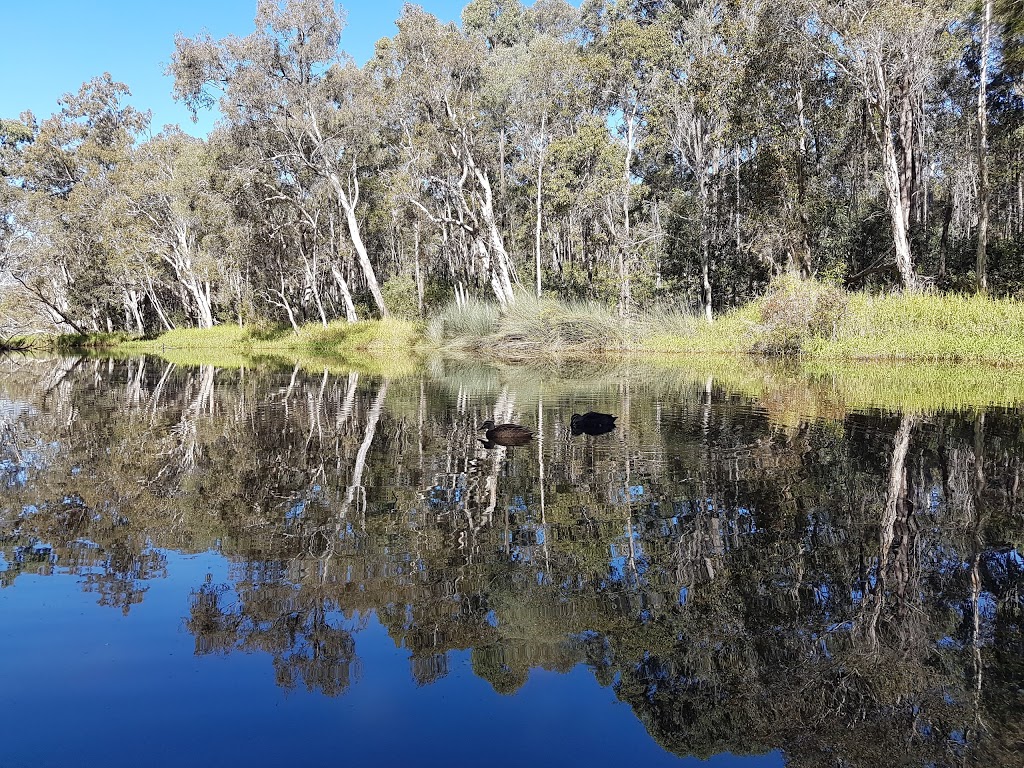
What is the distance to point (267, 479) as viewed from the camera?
785 cm

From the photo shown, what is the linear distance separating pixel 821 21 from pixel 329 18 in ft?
70.5

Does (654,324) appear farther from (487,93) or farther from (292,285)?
(292,285)

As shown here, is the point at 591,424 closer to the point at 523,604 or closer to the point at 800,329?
the point at 523,604

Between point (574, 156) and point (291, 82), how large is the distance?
13.8 m

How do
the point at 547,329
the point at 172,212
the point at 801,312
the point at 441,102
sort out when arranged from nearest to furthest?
the point at 801,312
the point at 547,329
the point at 441,102
the point at 172,212

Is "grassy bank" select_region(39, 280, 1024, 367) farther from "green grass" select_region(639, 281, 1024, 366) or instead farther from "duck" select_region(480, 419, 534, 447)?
"duck" select_region(480, 419, 534, 447)

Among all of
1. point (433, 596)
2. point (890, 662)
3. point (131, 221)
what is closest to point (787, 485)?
point (890, 662)

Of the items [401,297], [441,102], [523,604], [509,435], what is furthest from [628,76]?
[523,604]

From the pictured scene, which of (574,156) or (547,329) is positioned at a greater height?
(574,156)

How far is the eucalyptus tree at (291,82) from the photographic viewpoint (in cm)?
3106

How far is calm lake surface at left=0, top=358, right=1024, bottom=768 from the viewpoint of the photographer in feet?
10.9

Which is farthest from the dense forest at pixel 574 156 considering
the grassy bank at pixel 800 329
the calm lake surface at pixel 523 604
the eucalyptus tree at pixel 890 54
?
the calm lake surface at pixel 523 604

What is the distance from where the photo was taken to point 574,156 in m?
28.9

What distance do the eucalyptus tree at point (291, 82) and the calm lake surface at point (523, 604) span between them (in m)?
27.1
